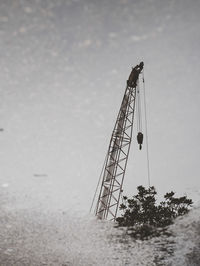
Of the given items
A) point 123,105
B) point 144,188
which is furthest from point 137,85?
point 144,188

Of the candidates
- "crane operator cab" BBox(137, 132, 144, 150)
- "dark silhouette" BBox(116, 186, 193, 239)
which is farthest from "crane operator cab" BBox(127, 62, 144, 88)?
"dark silhouette" BBox(116, 186, 193, 239)

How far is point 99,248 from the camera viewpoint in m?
8.85

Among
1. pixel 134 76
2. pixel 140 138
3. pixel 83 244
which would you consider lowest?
pixel 83 244

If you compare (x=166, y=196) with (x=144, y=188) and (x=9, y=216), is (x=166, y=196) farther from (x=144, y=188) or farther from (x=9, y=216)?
(x=9, y=216)

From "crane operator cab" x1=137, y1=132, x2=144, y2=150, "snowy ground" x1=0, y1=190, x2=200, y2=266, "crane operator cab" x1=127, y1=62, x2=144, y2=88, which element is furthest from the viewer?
"crane operator cab" x1=127, y1=62, x2=144, y2=88

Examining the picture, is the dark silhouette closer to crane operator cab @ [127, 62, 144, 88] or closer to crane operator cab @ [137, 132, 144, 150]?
crane operator cab @ [137, 132, 144, 150]

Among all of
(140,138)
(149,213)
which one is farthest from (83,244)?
(140,138)

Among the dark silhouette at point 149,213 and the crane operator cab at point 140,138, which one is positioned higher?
the crane operator cab at point 140,138

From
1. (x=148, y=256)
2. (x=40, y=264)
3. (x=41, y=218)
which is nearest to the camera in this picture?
(x=40, y=264)

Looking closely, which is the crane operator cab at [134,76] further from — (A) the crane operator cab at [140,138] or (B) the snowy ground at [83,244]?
(B) the snowy ground at [83,244]

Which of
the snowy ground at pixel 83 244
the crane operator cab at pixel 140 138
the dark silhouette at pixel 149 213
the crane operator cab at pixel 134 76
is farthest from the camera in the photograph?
the crane operator cab at pixel 134 76

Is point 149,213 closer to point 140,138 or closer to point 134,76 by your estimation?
point 140,138

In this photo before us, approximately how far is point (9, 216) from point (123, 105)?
1356 centimetres

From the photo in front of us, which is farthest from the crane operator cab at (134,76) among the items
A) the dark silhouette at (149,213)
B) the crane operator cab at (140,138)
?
the dark silhouette at (149,213)
